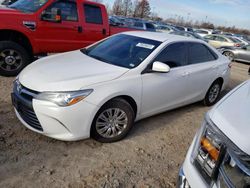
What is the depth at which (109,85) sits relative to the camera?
3111 mm

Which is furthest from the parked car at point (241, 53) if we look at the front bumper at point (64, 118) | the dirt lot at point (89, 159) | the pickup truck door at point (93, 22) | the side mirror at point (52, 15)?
the front bumper at point (64, 118)

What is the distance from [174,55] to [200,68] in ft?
2.49

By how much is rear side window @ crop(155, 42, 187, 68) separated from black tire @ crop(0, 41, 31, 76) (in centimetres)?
334

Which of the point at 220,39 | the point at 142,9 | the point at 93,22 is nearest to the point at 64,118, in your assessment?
the point at 93,22

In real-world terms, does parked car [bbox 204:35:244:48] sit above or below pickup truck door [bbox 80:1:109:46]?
below

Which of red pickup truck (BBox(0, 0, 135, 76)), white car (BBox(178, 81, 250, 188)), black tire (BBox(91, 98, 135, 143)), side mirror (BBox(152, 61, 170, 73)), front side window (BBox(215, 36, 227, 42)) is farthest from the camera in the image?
front side window (BBox(215, 36, 227, 42))

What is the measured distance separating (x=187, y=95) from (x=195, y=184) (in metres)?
2.97

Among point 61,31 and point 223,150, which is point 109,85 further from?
point 61,31

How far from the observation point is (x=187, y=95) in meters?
4.42

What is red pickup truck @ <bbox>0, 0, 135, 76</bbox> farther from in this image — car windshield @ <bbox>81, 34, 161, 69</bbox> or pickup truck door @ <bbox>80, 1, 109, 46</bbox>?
car windshield @ <bbox>81, 34, 161, 69</bbox>

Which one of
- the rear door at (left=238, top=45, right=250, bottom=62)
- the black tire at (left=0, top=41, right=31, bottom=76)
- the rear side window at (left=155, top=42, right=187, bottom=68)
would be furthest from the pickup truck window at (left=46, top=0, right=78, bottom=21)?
the rear door at (left=238, top=45, right=250, bottom=62)

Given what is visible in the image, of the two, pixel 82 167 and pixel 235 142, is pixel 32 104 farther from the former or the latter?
pixel 235 142

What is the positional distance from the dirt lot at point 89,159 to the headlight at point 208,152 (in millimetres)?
1199

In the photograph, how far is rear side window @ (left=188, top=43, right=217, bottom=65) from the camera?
14.6 ft
